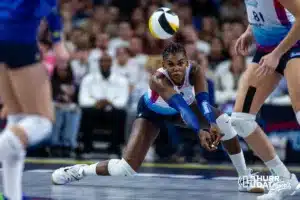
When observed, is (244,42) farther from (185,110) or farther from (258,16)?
(185,110)

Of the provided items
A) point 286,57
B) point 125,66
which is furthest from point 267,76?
point 125,66

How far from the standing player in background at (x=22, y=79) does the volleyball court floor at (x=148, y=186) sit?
1.74 metres

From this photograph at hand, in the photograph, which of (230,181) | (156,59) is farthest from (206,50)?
(230,181)

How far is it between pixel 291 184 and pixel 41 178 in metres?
2.89

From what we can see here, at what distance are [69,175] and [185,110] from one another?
5.25ft

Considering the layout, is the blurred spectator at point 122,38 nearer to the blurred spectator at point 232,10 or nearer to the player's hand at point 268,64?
the blurred spectator at point 232,10

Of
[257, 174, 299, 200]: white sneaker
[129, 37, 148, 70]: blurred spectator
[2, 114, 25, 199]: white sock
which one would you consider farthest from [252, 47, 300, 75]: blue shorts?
[129, 37, 148, 70]: blurred spectator

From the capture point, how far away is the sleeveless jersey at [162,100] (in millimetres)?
8094

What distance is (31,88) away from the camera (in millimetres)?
5785

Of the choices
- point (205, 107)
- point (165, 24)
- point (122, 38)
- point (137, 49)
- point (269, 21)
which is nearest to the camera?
point (269, 21)

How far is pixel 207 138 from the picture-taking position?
722 cm

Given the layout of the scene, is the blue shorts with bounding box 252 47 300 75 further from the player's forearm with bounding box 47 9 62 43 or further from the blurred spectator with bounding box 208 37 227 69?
the blurred spectator with bounding box 208 37 227 69

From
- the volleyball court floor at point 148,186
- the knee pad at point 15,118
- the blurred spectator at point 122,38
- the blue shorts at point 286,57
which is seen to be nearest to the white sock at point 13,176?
the knee pad at point 15,118

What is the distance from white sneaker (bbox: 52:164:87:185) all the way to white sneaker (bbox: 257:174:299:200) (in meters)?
1.79
